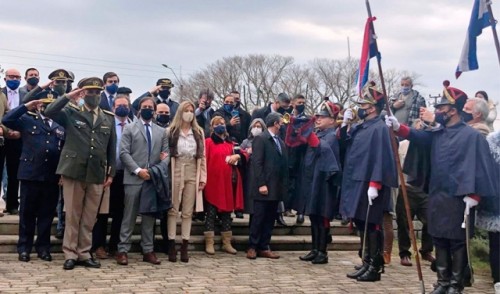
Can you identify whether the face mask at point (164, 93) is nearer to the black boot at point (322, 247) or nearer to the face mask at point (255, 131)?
the face mask at point (255, 131)

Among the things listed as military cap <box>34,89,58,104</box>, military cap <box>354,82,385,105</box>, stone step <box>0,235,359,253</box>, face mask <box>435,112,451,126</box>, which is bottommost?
stone step <box>0,235,359,253</box>

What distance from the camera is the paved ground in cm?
682

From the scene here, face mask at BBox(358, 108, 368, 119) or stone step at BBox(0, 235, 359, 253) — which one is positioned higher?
face mask at BBox(358, 108, 368, 119)

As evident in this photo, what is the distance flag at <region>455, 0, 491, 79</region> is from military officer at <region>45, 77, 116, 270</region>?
4.53m

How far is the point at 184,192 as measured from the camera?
8.73 metres

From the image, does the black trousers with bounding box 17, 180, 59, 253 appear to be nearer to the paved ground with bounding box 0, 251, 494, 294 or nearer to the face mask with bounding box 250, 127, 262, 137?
the paved ground with bounding box 0, 251, 494, 294

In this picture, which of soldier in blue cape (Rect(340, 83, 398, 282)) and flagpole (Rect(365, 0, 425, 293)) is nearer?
flagpole (Rect(365, 0, 425, 293))

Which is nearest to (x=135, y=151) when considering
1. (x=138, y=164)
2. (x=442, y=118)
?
(x=138, y=164)

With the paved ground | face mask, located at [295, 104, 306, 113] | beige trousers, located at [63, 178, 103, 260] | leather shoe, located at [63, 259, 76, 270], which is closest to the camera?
the paved ground

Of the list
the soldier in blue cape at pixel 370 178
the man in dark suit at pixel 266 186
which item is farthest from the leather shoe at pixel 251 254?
the soldier in blue cape at pixel 370 178

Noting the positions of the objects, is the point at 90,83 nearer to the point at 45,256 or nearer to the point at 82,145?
the point at 82,145

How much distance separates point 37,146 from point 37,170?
32 centimetres

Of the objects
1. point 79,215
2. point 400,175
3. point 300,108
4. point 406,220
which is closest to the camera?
point 400,175

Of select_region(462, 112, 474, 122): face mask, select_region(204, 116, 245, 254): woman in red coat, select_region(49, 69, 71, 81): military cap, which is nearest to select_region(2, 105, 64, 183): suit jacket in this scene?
select_region(49, 69, 71, 81): military cap
